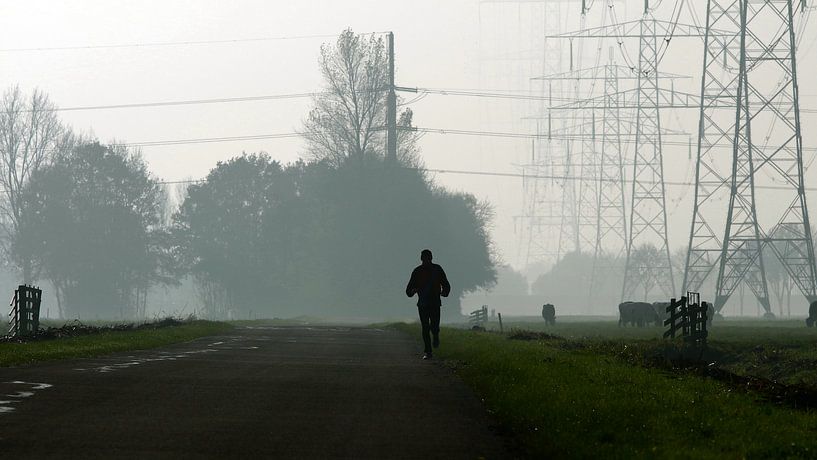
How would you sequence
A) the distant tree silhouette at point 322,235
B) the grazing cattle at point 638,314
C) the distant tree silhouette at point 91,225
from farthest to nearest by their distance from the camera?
the distant tree silhouette at point 322,235 < the distant tree silhouette at point 91,225 < the grazing cattle at point 638,314

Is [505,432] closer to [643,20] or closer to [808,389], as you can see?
[808,389]

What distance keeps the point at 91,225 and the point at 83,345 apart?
76.4 metres

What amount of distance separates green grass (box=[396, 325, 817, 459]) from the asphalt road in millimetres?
506

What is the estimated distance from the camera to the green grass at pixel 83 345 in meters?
22.9

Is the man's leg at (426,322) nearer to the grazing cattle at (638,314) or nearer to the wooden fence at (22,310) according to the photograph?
the wooden fence at (22,310)

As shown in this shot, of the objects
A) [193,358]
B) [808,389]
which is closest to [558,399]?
[808,389]

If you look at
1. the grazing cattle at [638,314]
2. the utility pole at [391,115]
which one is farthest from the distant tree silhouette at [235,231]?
the grazing cattle at [638,314]

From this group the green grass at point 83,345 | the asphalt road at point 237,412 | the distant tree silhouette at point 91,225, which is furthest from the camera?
the distant tree silhouette at point 91,225

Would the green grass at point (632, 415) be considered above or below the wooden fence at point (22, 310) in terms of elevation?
below

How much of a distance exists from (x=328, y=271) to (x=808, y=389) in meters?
90.6

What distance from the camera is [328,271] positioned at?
10700 cm

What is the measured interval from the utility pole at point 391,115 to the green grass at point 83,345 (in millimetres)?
56387

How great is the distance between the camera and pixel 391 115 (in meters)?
93.9

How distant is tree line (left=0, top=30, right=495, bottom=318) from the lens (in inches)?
3954
